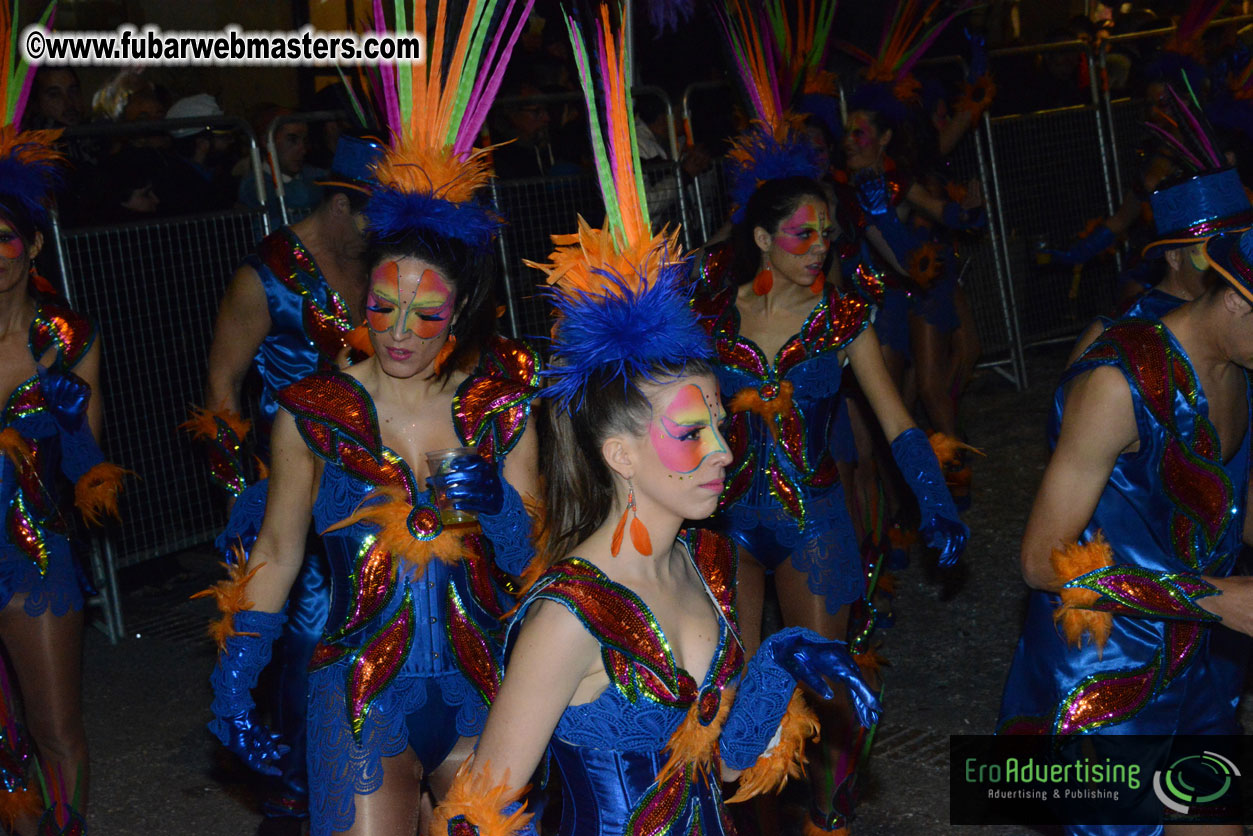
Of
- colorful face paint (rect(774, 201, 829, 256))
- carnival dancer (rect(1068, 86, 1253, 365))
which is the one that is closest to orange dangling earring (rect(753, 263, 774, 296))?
colorful face paint (rect(774, 201, 829, 256))

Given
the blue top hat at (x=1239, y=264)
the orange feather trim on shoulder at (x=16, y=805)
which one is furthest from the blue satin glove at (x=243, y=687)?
the blue top hat at (x=1239, y=264)

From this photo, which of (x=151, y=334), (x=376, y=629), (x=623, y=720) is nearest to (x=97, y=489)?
(x=376, y=629)

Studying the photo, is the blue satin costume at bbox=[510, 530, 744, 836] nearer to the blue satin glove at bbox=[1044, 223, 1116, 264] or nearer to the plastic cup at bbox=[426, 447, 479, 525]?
the plastic cup at bbox=[426, 447, 479, 525]

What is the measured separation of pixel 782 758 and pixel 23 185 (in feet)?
10.6

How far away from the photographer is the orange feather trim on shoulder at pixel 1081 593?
3.32 meters

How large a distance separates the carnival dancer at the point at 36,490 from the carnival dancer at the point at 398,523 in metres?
1.12

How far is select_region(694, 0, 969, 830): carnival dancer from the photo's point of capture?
4.65 metres

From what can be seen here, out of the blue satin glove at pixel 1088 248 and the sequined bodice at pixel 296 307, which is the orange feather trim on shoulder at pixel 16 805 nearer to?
the sequined bodice at pixel 296 307

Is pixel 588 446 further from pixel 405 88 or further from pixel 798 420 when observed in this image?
pixel 798 420

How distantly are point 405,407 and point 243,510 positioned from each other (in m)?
0.75

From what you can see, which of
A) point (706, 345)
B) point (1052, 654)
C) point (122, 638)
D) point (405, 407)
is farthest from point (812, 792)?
point (122, 638)

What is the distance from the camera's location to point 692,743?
277cm

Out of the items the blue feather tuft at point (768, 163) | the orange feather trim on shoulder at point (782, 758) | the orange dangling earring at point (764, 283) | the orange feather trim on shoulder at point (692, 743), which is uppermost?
the blue feather tuft at point (768, 163)

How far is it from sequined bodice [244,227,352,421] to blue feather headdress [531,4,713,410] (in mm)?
2183
